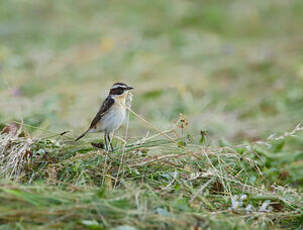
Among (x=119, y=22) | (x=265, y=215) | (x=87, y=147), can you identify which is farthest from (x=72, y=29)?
(x=265, y=215)

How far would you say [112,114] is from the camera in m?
6.25

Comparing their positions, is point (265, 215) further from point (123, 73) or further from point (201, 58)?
point (201, 58)

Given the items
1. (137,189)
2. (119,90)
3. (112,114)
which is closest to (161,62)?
(119,90)

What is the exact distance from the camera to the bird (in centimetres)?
623

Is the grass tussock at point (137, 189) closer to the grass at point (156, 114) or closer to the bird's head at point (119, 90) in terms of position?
the grass at point (156, 114)

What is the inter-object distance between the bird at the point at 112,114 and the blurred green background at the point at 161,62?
1.27m

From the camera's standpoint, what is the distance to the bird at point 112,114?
20.4 feet

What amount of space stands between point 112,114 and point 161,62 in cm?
836

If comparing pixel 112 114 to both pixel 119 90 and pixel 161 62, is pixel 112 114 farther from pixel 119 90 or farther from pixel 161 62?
pixel 161 62

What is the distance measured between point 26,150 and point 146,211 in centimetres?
149

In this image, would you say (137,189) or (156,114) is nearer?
(137,189)

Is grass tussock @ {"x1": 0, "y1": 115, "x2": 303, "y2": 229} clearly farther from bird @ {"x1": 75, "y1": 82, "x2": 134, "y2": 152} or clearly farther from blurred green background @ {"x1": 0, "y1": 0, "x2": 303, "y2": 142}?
blurred green background @ {"x1": 0, "y1": 0, "x2": 303, "y2": 142}

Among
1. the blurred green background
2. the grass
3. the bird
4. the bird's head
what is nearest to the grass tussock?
the grass

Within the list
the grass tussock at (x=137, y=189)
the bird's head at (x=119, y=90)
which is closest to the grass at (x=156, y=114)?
the grass tussock at (x=137, y=189)
